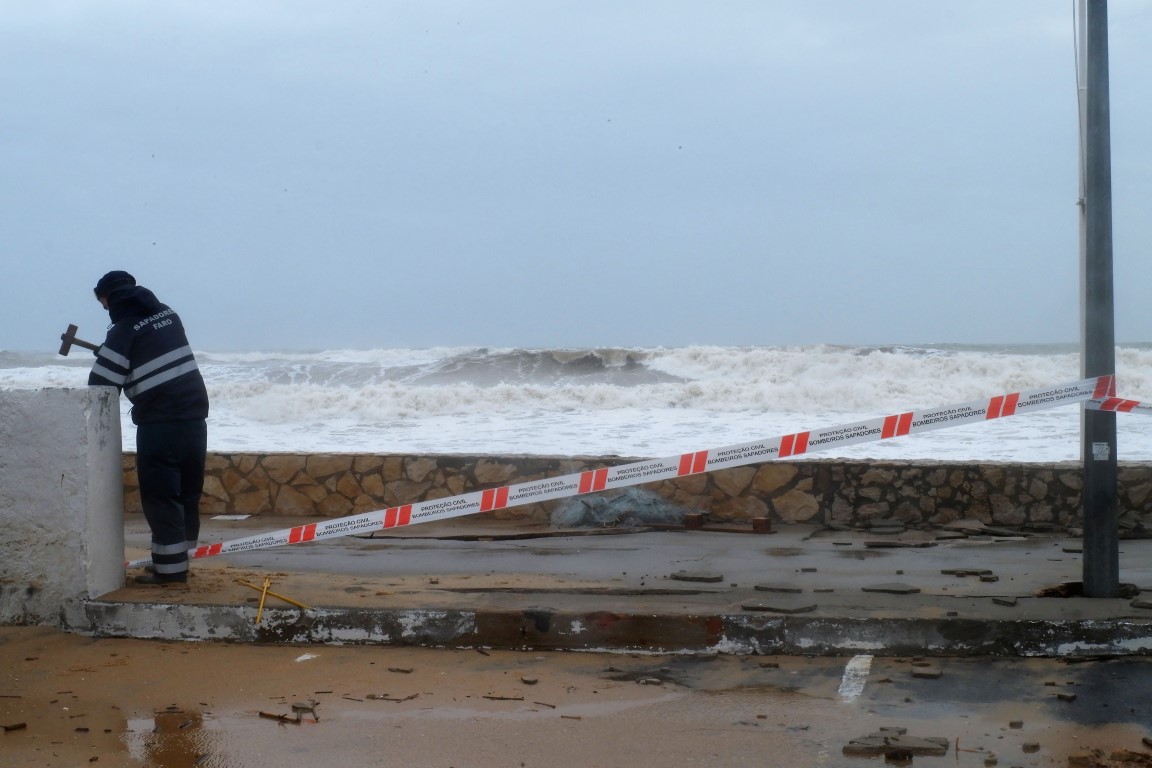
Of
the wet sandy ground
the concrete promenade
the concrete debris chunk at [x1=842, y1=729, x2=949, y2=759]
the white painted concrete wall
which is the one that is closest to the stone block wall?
the concrete promenade

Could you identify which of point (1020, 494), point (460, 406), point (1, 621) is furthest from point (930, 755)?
point (460, 406)

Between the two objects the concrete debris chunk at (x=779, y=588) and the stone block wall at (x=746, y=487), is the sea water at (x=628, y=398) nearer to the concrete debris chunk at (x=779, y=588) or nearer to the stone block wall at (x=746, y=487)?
the stone block wall at (x=746, y=487)

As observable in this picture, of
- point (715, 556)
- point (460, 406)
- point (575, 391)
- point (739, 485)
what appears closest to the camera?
point (715, 556)

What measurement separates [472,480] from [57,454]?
480cm

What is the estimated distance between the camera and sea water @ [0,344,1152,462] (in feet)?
50.6

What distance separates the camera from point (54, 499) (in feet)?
18.2

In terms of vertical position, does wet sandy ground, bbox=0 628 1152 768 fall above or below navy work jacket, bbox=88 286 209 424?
below

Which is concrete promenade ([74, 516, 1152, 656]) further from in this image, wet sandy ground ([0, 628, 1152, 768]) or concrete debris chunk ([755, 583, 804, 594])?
wet sandy ground ([0, 628, 1152, 768])

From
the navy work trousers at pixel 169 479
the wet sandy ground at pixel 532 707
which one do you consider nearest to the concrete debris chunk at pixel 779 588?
the wet sandy ground at pixel 532 707

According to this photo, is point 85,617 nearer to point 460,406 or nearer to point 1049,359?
point 460,406

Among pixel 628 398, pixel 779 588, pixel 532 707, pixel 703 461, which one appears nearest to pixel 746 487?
pixel 703 461

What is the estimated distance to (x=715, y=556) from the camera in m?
7.60

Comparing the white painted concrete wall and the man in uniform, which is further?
the man in uniform

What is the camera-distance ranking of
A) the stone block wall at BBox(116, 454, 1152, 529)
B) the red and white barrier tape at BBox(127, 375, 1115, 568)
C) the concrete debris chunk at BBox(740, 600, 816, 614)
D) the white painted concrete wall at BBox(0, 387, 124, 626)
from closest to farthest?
the concrete debris chunk at BBox(740, 600, 816, 614) → the white painted concrete wall at BBox(0, 387, 124, 626) → the red and white barrier tape at BBox(127, 375, 1115, 568) → the stone block wall at BBox(116, 454, 1152, 529)
